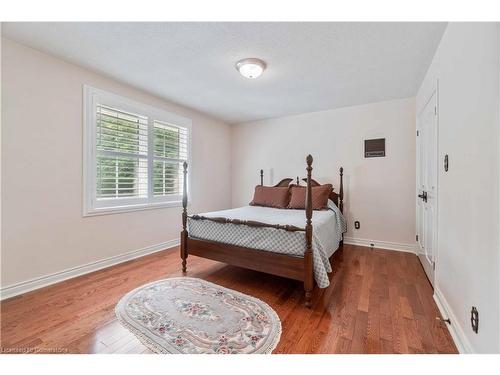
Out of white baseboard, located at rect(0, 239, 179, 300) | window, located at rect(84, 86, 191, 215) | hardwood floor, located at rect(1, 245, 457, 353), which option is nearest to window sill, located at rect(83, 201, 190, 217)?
window, located at rect(84, 86, 191, 215)

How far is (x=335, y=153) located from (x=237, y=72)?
2211mm

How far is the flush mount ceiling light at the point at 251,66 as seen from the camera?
233 cm

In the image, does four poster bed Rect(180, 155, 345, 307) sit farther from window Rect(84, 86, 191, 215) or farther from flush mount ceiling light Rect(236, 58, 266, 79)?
flush mount ceiling light Rect(236, 58, 266, 79)

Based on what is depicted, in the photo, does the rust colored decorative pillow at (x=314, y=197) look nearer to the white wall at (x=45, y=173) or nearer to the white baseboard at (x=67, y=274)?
the white baseboard at (x=67, y=274)

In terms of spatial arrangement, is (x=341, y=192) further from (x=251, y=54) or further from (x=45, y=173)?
(x=45, y=173)

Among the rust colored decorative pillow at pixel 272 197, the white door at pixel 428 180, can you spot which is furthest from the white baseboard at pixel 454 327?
the rust colored decorative pillow at pixel 272 197

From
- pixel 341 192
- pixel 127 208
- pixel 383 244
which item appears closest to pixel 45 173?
pixel 127 208

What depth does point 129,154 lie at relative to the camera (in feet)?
9.92

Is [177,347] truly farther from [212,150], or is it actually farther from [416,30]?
[212,150]

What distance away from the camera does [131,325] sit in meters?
1.66
